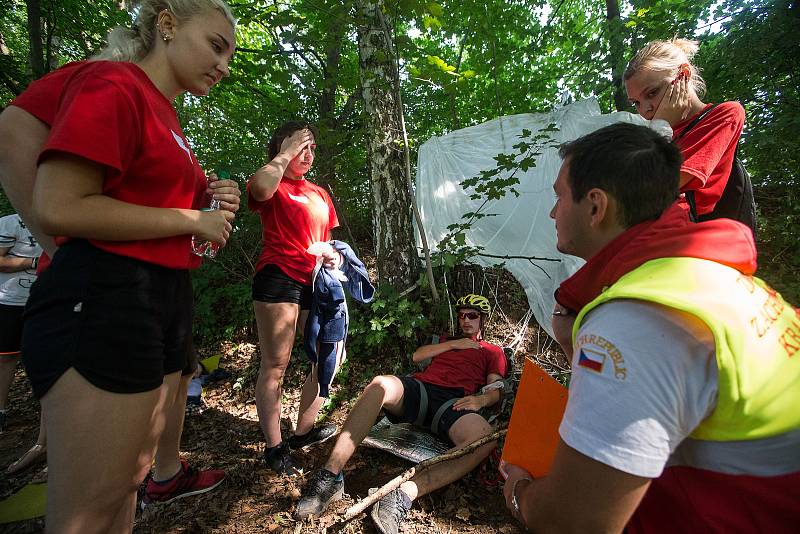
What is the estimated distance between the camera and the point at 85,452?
3.28 feet

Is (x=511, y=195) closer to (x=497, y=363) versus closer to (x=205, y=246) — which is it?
(x=497, y=363)

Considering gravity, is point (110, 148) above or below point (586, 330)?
above

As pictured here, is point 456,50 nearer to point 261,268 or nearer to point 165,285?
point 261,268

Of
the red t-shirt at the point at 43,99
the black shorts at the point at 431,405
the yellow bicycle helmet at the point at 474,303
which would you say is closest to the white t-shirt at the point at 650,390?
the red t-shirt at the point at 43,99

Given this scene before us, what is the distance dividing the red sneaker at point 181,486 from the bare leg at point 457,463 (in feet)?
4.38

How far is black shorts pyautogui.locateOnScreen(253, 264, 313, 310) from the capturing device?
102 inches

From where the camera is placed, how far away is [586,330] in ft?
2.87

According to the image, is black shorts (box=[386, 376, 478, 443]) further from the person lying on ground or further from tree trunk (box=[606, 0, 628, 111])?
tree trunk (box=[606, 0, 628, 111])

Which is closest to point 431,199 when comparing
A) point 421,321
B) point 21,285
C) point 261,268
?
point 421,321

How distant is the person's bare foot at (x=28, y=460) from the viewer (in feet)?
9.59

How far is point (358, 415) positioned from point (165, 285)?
1.74m

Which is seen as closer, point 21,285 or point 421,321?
point 21,285

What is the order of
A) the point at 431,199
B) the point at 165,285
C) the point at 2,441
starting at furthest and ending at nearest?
the point at 431,199 < the point at 2,441 < the point at 165,285

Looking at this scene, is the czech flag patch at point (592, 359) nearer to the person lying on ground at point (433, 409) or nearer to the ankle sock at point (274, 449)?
the person lying on ground at point (433, 409)
